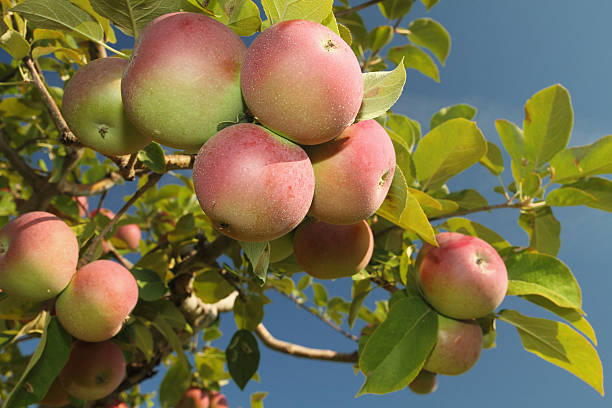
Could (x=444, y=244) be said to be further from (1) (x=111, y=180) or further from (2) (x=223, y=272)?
(1) (x=111, y=180)

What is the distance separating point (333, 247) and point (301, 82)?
601 millimetres

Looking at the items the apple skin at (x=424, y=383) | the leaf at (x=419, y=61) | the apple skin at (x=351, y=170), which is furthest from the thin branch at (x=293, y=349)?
the apple skin at (x=351, y=170)

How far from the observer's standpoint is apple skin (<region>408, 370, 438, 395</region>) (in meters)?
1.65

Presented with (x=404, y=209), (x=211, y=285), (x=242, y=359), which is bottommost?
(x=242, y=359)

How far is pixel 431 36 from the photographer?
2.19 meters

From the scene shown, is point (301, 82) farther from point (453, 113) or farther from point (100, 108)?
point (453, 113)

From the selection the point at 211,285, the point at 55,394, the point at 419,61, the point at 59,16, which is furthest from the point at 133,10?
the point at 419,61

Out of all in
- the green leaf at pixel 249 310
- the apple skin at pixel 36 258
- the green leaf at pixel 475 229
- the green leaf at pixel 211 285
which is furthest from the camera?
the green leaf at pixel 249 310

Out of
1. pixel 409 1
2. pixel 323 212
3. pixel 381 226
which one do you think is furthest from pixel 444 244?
pixel 409 1

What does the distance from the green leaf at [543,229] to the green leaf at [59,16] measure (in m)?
1.38

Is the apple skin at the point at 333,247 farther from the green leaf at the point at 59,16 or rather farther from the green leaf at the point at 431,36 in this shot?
the green leaf at the point at 431,36

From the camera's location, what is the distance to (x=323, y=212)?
665 mm

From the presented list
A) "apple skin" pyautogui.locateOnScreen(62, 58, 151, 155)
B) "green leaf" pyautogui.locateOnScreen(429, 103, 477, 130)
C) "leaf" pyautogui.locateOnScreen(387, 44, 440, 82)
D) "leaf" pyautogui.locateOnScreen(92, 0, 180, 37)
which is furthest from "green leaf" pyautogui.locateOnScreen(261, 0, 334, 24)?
"leaf" pyautogui.locateOnScreen(387, 44, 440, 82)

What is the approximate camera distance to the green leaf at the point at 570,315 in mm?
1205
